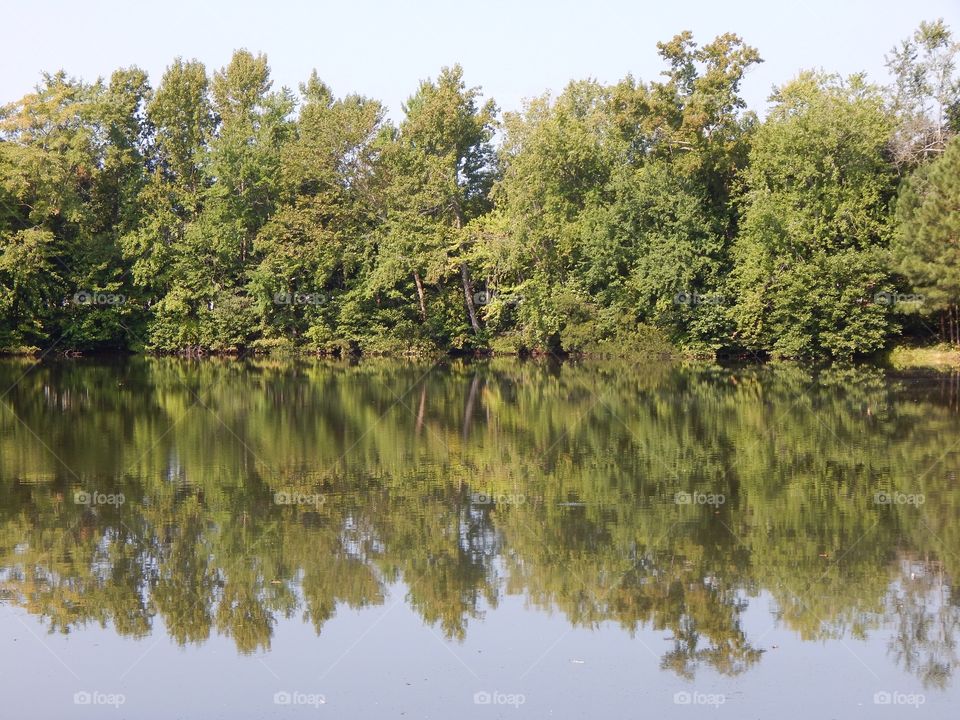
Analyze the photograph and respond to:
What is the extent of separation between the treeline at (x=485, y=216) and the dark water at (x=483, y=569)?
20.2 meters

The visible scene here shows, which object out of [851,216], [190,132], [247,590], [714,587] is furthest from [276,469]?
[190,132]

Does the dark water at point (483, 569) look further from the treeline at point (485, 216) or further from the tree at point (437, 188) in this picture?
the tree at point (437, 188)

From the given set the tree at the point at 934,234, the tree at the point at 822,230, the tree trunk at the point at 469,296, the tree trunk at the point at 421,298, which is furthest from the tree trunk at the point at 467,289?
the tree at the point at 934,234

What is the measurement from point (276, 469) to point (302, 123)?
40.9 m

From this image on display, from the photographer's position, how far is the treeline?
140 ft

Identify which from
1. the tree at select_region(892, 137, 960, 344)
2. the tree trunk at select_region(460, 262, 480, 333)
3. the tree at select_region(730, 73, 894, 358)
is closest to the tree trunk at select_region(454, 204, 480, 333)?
the tree trunk at select_region(460, 262, 480, 333)

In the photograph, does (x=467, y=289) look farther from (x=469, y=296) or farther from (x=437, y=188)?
(x=437, y=188)

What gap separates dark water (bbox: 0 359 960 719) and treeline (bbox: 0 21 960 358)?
20207 mm

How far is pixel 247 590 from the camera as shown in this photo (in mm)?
11461

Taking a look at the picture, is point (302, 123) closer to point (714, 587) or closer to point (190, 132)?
point (190, 132)

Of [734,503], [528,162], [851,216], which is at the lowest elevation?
[734,503]

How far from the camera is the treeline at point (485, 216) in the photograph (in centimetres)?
4281

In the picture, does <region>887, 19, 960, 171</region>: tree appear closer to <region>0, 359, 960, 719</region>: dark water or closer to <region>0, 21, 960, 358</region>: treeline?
<region>0, 21, 960, 358</region>: treeline

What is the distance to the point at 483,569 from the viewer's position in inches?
480
